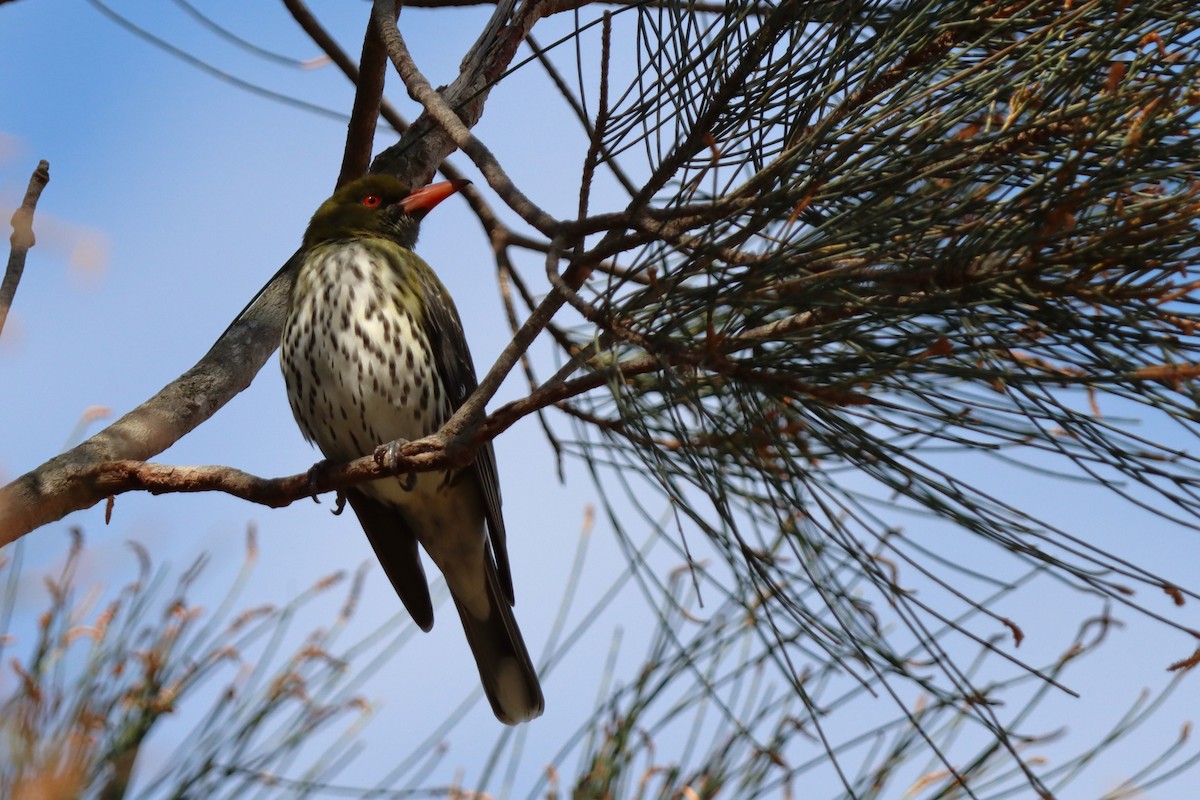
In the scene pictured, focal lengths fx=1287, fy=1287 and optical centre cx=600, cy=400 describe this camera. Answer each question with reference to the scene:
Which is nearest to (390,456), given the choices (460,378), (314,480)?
(314,480)

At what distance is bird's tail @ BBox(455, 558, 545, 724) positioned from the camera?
4.38 metres

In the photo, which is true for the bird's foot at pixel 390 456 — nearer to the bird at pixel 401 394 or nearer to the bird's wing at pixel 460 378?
the bird at pixel 401 394

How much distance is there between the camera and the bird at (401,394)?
4.10 metres

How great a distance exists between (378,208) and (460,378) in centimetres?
79

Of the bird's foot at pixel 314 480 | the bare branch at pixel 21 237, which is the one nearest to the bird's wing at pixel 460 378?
the bird's foot at pixel 314 480

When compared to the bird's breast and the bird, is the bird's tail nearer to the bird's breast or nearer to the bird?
the bird

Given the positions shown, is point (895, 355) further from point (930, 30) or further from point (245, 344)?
point (245, 344)

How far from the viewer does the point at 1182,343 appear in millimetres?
2014

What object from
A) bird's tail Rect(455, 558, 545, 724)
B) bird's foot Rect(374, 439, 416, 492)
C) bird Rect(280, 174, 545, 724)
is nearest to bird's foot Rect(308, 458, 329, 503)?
bird's foot Rect(374, 439, 416, 492)

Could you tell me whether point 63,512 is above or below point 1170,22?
above

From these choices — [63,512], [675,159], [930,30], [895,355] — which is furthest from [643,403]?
[63,512]

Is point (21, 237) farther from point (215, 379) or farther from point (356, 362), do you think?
point (356, 362)

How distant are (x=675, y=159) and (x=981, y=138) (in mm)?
609

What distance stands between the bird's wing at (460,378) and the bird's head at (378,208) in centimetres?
32
